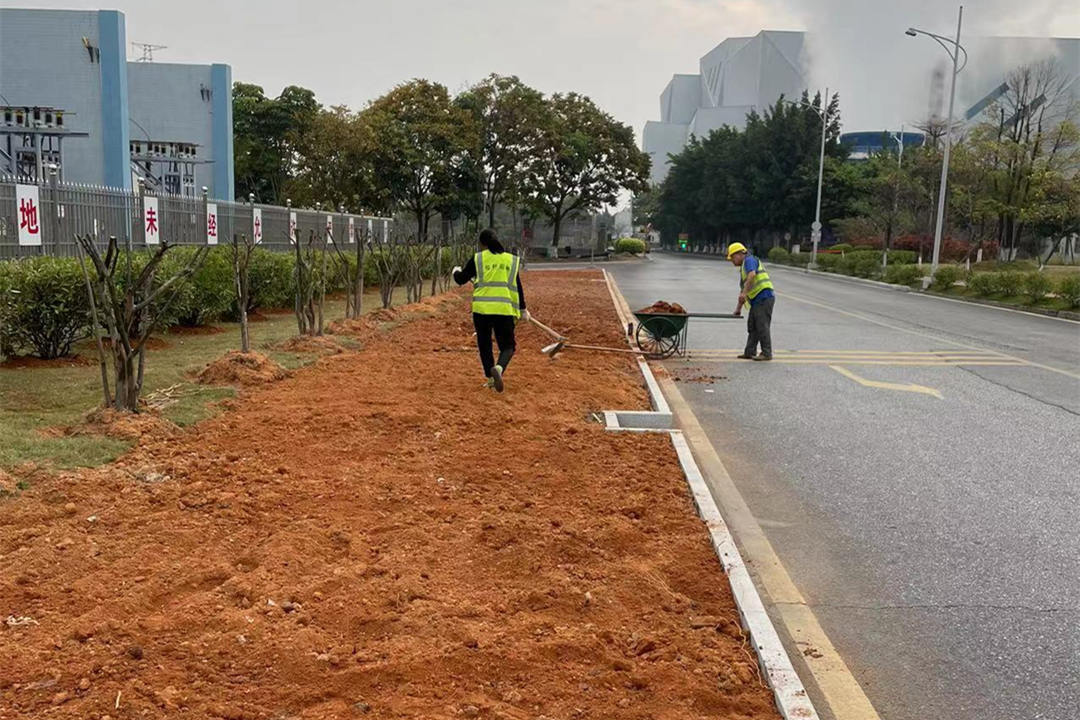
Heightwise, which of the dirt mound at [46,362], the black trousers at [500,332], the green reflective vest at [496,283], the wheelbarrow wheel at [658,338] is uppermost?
the green reflective vest at [496,283]

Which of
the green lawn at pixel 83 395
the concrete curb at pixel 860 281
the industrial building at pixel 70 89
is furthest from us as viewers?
the concrete curb at pixel 860 281

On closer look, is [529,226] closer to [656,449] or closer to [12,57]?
[12,57]

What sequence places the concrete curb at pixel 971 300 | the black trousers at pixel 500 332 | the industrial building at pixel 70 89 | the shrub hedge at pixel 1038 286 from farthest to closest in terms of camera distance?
the industrial building at pixel 70 89 → the shrub hedge at pixel 1038 286 → the concrete curb at pixel 971 300 → the black trousers at pixel 500 332

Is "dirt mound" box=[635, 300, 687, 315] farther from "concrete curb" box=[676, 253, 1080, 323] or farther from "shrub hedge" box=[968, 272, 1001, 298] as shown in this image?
"shrub hedge" box=[968, 272, 1001, 298]

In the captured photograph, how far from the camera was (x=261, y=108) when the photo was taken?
43.9 meters

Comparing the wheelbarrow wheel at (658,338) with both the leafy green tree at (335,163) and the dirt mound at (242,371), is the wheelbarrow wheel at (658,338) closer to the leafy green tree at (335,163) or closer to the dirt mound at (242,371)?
the dirt mound at (242,371)

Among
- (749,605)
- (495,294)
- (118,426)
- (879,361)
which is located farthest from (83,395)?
(879,361)

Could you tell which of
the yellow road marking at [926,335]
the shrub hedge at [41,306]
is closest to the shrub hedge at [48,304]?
the shrub hedge at [41,306]

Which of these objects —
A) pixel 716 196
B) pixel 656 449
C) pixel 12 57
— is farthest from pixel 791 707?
pixel 716 196

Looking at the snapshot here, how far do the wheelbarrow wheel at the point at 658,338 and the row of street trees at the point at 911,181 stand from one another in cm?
2793

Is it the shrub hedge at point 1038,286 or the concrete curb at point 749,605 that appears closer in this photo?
the concrete curb at point 749,605

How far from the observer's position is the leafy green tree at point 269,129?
145ft

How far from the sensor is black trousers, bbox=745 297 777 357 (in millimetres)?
11633

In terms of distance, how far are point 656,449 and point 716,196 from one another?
7622cm
